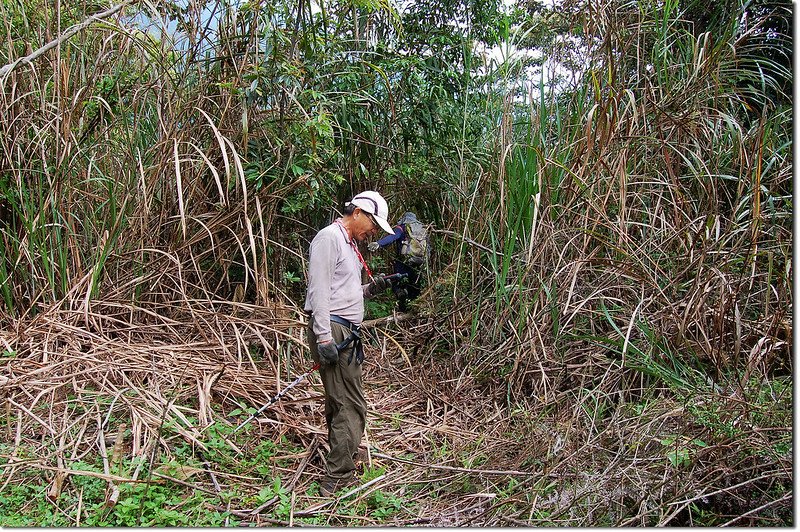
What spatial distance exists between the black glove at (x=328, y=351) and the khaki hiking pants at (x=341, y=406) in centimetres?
7

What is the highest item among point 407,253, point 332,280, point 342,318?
point 332,280

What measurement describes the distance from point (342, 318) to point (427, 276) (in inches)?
78.8

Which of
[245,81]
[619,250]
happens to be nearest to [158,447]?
[245,81]

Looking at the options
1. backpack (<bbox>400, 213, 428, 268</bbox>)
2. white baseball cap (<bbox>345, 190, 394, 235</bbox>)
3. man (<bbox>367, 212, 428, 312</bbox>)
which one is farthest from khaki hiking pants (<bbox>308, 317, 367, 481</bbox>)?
backpack (<bbox>400, 213, 428, 268</bbox>)

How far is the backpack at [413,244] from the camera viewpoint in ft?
15.8

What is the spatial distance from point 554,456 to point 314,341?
1.23 metres

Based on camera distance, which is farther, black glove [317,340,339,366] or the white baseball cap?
the white baseball cap

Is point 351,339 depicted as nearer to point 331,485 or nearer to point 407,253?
point 331,485

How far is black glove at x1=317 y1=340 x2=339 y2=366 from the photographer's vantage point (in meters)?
2.76

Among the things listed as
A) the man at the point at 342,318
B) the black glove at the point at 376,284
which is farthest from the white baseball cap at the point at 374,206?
the black glove at the point at 376,284

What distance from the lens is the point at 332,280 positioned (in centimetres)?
287

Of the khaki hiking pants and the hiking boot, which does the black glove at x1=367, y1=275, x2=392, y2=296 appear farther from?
the hiking boot

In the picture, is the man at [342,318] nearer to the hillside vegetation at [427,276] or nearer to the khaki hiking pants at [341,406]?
the khaki hiking pants at [341,406]

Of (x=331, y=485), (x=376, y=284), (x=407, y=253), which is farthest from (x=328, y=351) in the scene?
(x=407, y=253)
